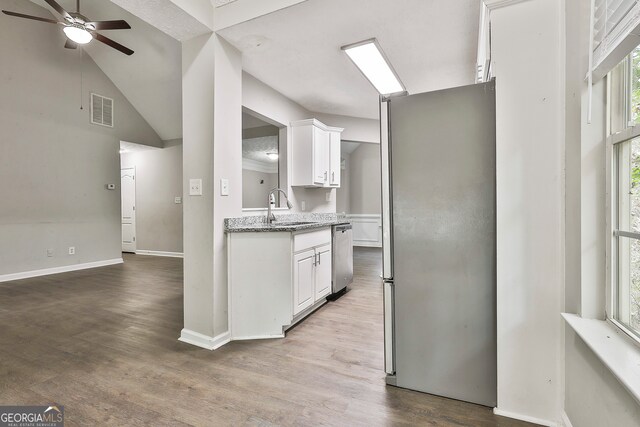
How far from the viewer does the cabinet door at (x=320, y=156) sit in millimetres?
3867

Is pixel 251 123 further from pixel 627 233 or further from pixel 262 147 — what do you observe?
pixel 627 233

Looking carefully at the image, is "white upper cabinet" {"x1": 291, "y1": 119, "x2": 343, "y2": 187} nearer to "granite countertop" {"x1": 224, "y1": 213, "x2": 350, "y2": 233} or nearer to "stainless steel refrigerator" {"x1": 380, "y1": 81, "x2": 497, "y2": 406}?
"granite countertop" {"x1": 224, "y1": 213, "x2": 350, "y2": 233}

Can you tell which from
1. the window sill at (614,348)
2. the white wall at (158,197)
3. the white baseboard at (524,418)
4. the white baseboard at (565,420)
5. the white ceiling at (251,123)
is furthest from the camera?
the white wall at (158,197)

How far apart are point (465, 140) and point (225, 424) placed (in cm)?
192

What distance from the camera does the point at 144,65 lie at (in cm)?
477

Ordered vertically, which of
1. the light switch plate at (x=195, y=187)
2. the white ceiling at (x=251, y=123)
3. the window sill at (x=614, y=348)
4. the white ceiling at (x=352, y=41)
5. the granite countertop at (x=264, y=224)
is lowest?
the window sill at (x=614, y=348)

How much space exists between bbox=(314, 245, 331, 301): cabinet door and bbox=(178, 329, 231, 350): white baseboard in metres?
0.96

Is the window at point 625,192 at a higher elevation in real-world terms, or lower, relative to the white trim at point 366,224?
higher

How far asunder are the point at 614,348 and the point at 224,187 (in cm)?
233

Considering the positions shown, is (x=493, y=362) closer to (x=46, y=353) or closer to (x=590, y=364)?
(x=590, y=364)

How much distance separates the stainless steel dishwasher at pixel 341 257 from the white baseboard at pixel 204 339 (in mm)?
1382

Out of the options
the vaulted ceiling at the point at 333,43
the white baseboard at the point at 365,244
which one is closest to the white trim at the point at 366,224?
the white baseboard at the point at 365,244

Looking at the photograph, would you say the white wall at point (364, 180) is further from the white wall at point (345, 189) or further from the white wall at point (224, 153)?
the white wall at point (224, 153)

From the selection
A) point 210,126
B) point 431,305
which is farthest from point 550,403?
point 210,126
